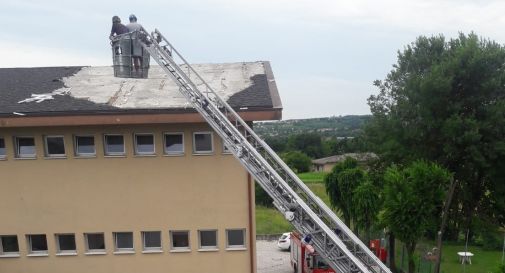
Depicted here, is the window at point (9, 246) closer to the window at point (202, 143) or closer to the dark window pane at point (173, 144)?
the dark window pane at point (173, 144)

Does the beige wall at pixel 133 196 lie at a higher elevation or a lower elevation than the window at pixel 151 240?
higher

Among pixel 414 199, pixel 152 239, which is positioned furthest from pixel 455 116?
pixel 152 239

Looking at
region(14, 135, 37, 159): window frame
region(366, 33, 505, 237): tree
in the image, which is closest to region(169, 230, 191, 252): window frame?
region(14, 135, 37, 159): window frame

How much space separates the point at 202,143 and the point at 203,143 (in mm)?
30

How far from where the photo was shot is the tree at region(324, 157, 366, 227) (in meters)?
19.1

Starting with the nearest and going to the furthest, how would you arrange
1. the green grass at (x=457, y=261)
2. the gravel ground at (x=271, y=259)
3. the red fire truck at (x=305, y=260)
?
the red fire truck at (x=305, y=260), the green grass at (x=457, y=261), the gravel ground at (x=271, y=259)

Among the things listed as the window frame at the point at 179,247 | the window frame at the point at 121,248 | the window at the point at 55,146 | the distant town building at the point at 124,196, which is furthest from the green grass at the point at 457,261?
the window at the point at 55,146

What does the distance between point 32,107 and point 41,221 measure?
3.50 m

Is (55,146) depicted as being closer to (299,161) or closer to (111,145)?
(111,145)

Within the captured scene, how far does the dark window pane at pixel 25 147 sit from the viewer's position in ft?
38.4

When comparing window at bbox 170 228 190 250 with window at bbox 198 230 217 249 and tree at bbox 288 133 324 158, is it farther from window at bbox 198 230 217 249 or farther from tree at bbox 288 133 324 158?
tree at bbox 288 133 324 158

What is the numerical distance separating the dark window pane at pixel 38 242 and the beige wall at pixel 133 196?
23 cm

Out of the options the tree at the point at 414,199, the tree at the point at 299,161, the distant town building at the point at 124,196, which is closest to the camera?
the distant town building at the point at 124,196

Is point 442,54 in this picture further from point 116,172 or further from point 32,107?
point 32,107
